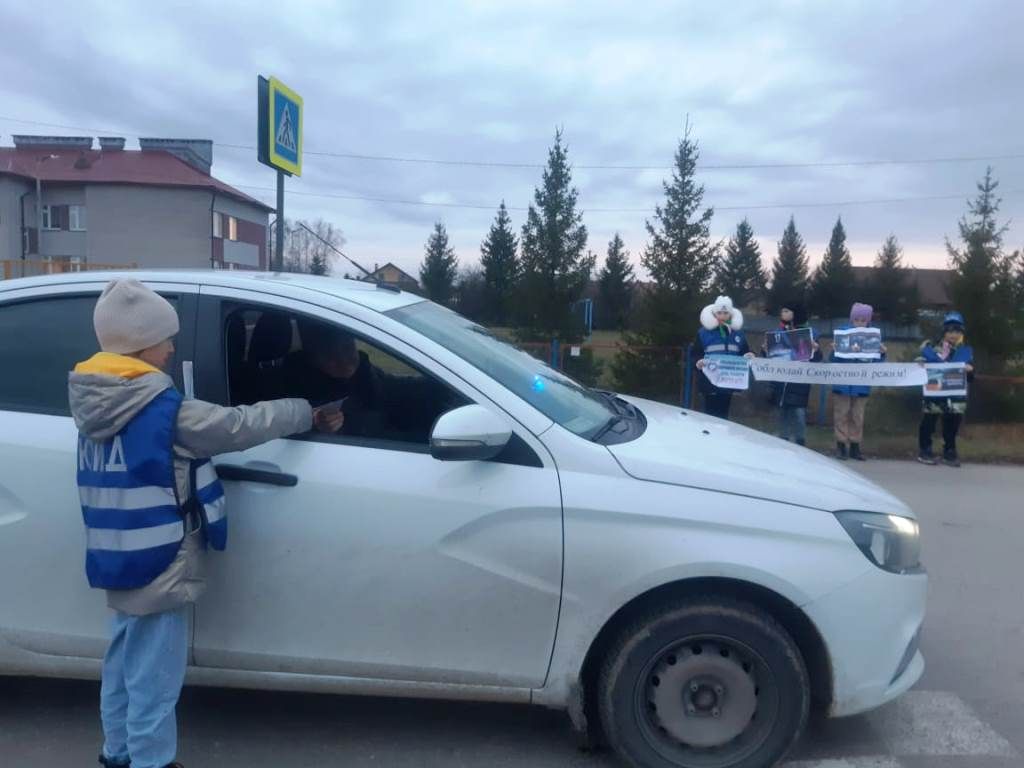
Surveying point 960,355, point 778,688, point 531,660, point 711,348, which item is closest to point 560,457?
point 531,660

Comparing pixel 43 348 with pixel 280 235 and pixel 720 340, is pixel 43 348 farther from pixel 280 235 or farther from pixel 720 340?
pixel 720 340

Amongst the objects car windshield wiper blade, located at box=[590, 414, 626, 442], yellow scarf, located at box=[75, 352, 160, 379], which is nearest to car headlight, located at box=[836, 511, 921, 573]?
car windshield wiper blade, located at box=[590, 414, 626, 442]

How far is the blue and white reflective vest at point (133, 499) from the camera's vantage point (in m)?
2.86

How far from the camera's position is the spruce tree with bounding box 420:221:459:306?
28.4 metres

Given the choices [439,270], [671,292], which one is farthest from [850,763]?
[439,270]

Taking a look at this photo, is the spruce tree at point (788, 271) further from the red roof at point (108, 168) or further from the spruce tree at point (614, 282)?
the red roof at point (108, 168)

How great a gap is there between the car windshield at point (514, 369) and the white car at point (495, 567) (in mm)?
101

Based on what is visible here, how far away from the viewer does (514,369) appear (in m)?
3.82

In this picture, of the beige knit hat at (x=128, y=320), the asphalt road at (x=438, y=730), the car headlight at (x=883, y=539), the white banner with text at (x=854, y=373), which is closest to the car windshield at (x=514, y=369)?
the beige knit hat at (x=128, y=320)

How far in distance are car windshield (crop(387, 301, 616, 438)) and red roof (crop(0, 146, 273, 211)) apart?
46.4 metres

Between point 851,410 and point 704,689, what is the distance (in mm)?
7879

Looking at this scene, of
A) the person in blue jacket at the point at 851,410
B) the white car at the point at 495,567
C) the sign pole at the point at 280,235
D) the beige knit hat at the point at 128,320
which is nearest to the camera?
the beige knit hat at the point at 128,320

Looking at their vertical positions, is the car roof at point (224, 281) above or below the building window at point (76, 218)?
below

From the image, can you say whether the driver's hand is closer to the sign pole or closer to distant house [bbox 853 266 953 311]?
the sign pole
